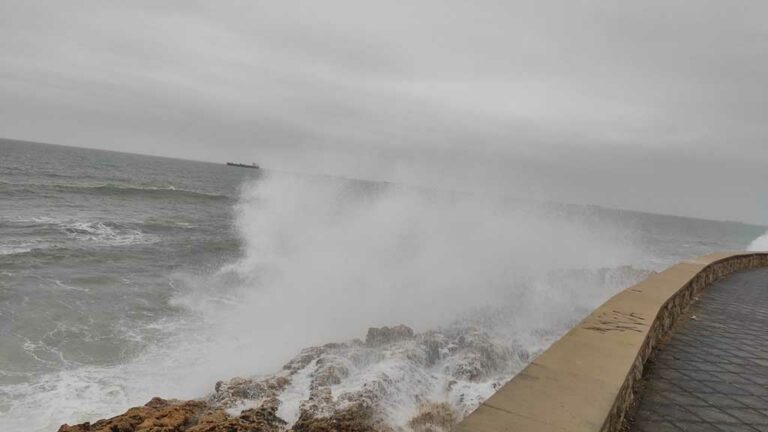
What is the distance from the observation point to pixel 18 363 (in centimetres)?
774

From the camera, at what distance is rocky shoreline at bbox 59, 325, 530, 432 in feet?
16.1

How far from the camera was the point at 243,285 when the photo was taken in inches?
569

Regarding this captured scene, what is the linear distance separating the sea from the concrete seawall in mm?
3584

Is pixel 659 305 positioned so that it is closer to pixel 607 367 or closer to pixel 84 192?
pixel 607 367

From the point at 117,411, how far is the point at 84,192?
31.2 metres

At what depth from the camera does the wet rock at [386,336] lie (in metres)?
8.02

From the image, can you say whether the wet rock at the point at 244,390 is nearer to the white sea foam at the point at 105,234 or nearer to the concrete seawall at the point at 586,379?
the concrete seawall at the point at 586,379

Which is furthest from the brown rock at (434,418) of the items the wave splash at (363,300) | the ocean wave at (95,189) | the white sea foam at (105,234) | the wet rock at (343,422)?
the ocean wave at (95,189)

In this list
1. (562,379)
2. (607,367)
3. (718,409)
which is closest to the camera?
(562,379)

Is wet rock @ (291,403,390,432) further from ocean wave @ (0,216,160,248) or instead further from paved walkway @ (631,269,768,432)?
ocean wave @ (0,216,160,248)

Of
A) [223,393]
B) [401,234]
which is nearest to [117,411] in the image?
[223,393]

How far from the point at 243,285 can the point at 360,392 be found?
964cm

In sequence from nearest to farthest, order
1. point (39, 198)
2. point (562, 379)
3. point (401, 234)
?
1. point (562, 379)
2. point (401, 234)
3. point (39, 198)

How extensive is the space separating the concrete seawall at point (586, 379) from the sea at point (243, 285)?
11.8 ft
